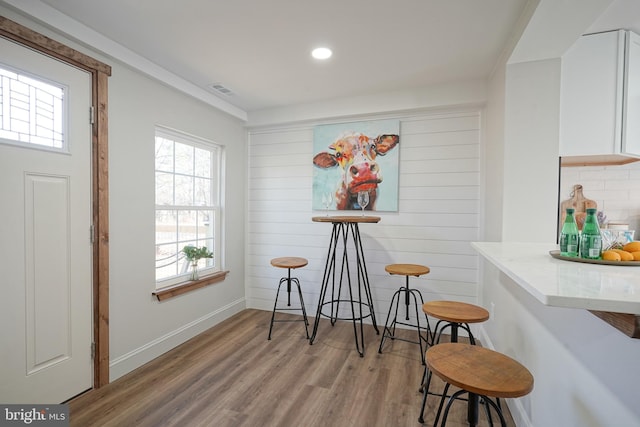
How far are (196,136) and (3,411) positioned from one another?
236 cm

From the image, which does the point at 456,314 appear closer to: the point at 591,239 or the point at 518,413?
the point at 518,413

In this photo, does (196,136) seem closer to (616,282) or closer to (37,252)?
(37,252)

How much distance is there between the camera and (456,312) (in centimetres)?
183

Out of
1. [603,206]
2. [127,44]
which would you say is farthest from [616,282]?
[127,44]

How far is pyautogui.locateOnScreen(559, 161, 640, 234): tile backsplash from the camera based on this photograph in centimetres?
229

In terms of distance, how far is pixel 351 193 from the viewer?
10.9 ft

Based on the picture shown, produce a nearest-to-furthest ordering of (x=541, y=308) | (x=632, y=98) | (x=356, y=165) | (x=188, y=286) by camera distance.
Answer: (x=541, y=308), (x=632, y=98), (x=188, y=286), (x=356, y=165)

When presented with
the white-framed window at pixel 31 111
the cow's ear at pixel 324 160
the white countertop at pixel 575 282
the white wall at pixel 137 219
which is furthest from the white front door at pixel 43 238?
the white countertop at pixel 575 282

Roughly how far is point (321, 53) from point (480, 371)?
224 cm

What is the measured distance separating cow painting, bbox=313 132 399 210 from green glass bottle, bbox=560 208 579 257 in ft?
6.62

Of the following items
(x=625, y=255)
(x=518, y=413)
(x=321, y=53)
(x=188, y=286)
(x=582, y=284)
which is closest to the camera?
(x=582, y=284)

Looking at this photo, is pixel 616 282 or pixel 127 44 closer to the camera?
pixel 616 282

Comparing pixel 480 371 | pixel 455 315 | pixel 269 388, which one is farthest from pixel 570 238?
pixel 269 388

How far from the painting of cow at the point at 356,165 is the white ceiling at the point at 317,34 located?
0.56 meters
